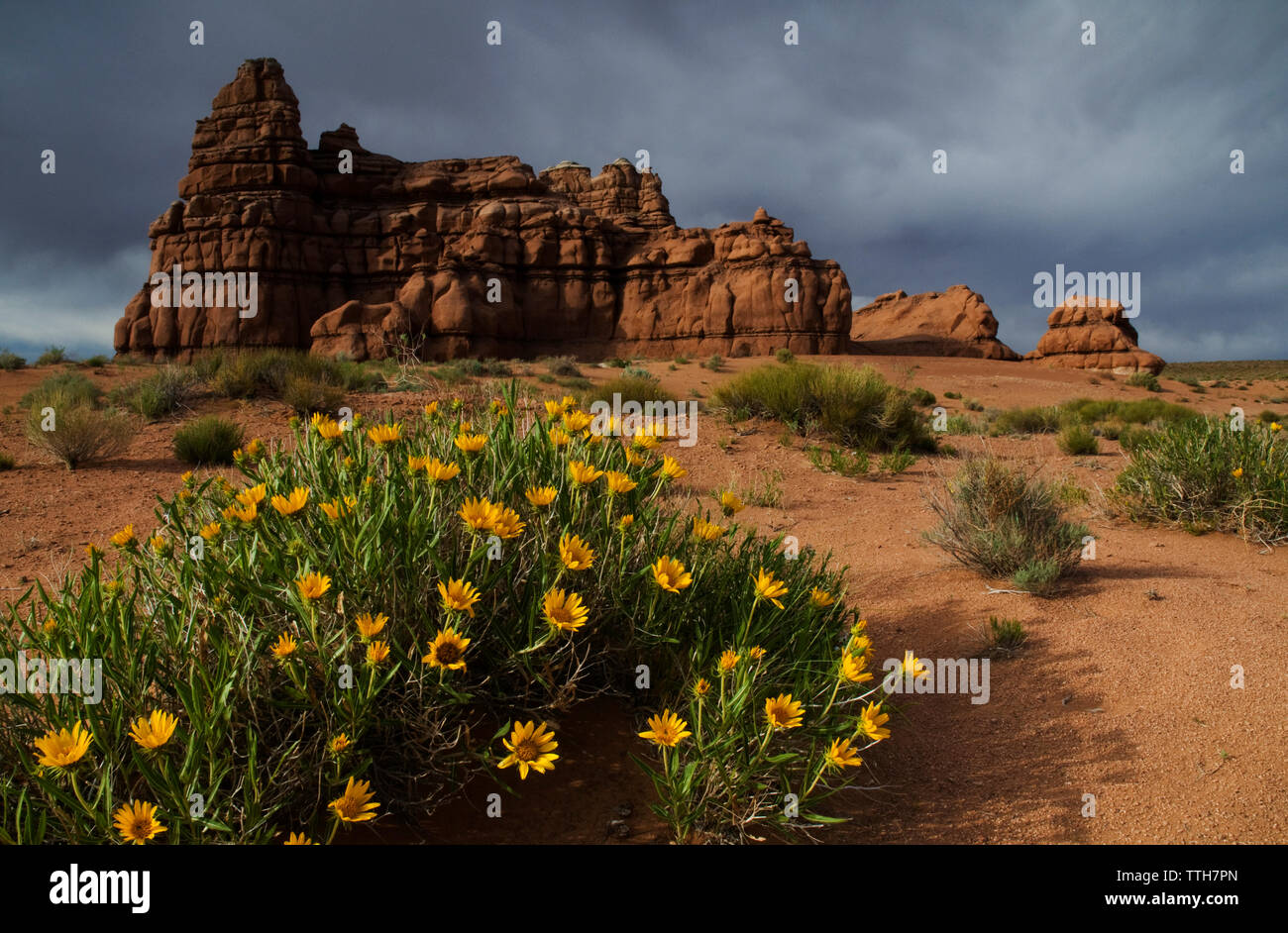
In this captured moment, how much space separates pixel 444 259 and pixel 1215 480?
3924cm

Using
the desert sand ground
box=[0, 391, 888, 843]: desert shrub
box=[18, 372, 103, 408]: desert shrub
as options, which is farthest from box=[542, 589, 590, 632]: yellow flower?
box=[18, 372, 103, 408]: desert shrub

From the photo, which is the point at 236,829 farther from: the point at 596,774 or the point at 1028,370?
the point at 1028,370

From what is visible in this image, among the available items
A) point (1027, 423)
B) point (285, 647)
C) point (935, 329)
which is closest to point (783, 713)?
point (285, 647)

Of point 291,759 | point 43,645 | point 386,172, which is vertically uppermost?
point 386,172

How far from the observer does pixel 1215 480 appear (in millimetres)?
5730

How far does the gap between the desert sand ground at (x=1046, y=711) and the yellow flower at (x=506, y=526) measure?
88 centimetres

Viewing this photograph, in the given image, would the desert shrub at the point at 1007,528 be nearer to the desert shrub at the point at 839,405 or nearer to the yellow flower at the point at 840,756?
the yellow flower at the point at 840,756

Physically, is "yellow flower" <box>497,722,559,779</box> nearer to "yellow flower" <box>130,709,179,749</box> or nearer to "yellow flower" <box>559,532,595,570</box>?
"yellow flower" <box>559,532,595,570</box>

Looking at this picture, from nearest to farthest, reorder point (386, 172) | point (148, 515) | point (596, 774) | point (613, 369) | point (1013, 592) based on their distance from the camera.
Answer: point (596, 774), point (1013, 592), point (148, 515), point (613, 369), point (386, 172)

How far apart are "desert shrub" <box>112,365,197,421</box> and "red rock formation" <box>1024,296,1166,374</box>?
5092cm

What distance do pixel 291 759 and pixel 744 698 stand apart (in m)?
1.20

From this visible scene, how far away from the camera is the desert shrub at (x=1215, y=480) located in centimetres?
536

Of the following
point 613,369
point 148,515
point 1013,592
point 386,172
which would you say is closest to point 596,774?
point 1013,592
